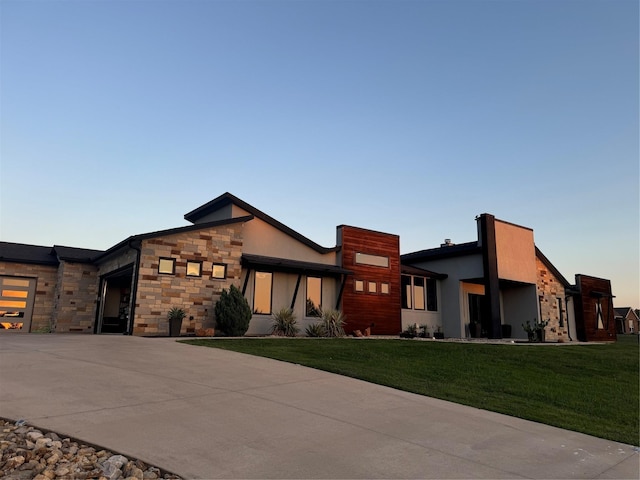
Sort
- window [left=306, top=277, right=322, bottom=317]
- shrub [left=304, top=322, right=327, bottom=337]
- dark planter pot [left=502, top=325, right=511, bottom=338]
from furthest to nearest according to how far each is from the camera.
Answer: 1. dark planter pot [left=502, top=325, right=511, bottom=338]
2. window [left=306, top=277, right=322, bottom=317]
3. shrub [left=304, top=322, right=327, bottom=337]

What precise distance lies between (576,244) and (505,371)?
621 inches

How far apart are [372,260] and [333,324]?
4.55 meters

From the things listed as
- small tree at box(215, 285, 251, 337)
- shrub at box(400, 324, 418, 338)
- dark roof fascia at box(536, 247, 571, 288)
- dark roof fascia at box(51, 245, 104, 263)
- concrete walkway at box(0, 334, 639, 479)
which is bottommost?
concrete walkway at box(0, 334, 639, 479)

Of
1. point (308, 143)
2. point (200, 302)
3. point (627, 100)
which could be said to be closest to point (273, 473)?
point (200, 302)

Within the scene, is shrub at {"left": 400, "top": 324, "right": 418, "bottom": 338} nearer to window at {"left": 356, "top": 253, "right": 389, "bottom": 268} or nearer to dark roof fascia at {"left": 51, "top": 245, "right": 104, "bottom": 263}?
window at {"left": 356, "top": 253, "right": 389, "bottom": 268}

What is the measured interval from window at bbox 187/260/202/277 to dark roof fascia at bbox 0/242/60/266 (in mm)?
8469

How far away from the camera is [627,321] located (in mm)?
73188

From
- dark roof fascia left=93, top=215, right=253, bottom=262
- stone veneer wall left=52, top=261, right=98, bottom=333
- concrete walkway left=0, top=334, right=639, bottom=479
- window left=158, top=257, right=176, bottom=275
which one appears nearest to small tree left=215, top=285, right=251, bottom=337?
window left=158, top=257, right=176, bottom=275

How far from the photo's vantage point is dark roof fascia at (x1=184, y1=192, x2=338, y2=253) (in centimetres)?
1831

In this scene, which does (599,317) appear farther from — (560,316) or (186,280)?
(186,280)

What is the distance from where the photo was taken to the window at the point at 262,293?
58.2 ft

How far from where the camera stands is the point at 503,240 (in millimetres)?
23797

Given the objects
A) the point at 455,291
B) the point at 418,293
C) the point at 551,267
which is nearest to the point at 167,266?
the point at 418,293

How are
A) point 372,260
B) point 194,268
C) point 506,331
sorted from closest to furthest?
point 194,268, point 372,260, point 506,331
